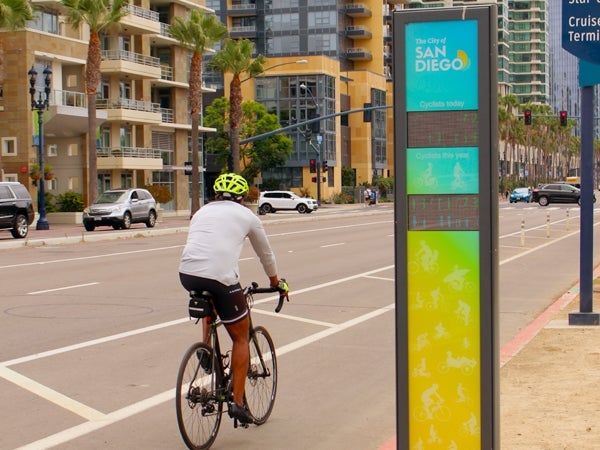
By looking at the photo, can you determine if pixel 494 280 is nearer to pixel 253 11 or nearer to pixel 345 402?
pixel 345 402

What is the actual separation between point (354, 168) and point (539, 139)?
7239 centimetres

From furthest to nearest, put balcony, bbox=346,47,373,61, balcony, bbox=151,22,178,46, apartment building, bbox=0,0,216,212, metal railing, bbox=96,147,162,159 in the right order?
balcony, bbox=346,47,373,61 < balcony, bbox=151,22,178,46 < metal railing, bbox=96,147,162,159 < apartment building, bbox=0,0,216,212

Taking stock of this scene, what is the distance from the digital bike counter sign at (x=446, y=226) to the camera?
5.62m

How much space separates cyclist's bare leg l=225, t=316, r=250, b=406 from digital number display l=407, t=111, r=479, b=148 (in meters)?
2.12

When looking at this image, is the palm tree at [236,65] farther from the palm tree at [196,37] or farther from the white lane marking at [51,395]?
the white lane marking at [51,395]

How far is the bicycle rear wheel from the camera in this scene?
22.1 feet

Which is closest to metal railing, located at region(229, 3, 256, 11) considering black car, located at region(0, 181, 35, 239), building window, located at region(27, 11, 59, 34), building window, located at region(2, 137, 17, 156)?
building window, located at region(27, 11, 59, 34)

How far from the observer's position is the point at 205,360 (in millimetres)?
6980

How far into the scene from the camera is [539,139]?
179 metres

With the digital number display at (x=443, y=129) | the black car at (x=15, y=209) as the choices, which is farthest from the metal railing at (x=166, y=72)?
the digital number display at (x=443, y=129)

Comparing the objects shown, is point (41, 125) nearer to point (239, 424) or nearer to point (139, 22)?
point (139, 22)

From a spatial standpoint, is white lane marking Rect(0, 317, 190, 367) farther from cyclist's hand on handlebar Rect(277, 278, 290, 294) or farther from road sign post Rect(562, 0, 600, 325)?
road sign post Rect(562, 0, 600, 325)

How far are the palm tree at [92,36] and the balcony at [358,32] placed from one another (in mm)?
70816

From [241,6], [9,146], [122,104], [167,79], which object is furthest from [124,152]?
[241,6]
